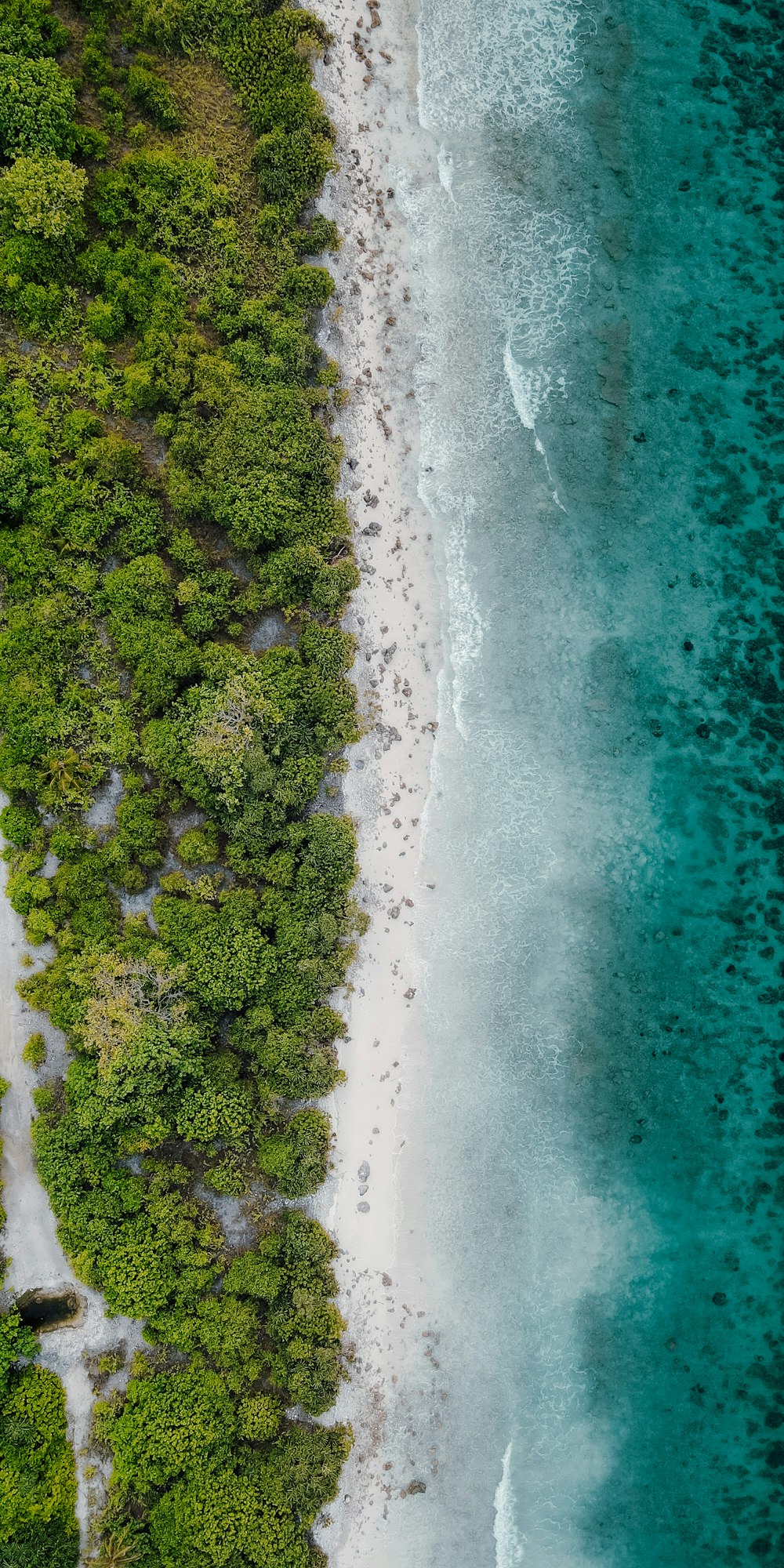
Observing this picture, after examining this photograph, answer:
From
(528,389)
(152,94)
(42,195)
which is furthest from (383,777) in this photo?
A: (152,94)

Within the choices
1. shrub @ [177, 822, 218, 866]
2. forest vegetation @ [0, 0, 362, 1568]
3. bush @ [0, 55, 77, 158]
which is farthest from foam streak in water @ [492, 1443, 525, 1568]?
bush @ [0, 55, 77, 158]

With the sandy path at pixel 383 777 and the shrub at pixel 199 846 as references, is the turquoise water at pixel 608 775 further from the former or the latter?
the shrub at pixel 199 846

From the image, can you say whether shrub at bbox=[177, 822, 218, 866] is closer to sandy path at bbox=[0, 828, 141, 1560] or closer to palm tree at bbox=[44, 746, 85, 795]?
palm tree at bbox=[44, 746, 85, 795]

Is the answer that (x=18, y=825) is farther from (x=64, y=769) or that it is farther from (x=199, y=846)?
(x=199, y=846)

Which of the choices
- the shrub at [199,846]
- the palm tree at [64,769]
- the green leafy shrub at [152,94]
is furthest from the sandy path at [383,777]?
the palm tree at [64,769]

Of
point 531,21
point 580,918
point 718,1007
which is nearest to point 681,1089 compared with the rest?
point 718,1007

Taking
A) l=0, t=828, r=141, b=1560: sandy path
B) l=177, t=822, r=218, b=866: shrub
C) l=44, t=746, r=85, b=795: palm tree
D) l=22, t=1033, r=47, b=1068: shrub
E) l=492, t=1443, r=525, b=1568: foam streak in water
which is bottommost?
l=492, t=1443, r=525, b=1568: foam streak in water
